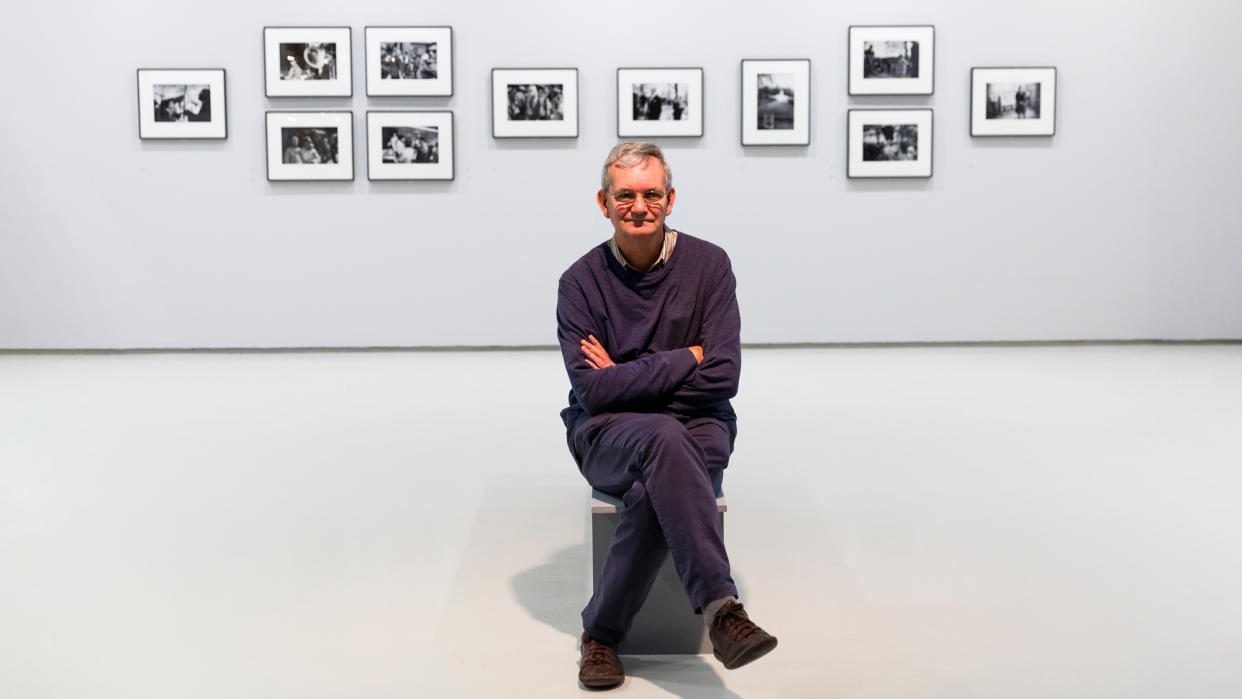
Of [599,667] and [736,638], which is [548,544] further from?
[736,638]

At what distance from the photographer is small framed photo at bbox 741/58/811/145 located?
1015 cm

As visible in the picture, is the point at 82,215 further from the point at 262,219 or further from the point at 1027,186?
the point at 1027,186

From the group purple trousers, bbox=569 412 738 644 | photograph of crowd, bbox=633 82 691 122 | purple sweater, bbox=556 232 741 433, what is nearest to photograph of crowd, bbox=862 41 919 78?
photograph of crowd, bbox=633 82 691 122

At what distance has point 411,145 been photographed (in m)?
10.2

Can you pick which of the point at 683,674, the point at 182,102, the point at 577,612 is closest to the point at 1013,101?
the point at 182,102

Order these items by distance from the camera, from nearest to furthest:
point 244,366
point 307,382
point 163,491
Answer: point 163,491, point 307,382, point 244,366

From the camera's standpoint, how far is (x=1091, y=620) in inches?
134

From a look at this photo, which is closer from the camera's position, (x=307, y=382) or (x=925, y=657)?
(x=925, y=657)

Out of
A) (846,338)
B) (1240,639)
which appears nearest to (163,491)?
(1240,639)

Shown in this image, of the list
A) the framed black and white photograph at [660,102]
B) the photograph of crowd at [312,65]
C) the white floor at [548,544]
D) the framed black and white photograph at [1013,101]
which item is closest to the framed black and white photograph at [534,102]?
the framed black and white photograph at [660,102]

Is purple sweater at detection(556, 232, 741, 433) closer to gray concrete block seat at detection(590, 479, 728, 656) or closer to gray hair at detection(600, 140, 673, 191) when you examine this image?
gray hair at detection(600, 140, 673, 191)

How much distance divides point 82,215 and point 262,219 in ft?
5.07

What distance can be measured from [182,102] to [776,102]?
16.7 ft

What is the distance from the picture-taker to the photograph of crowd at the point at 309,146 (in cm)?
1016
